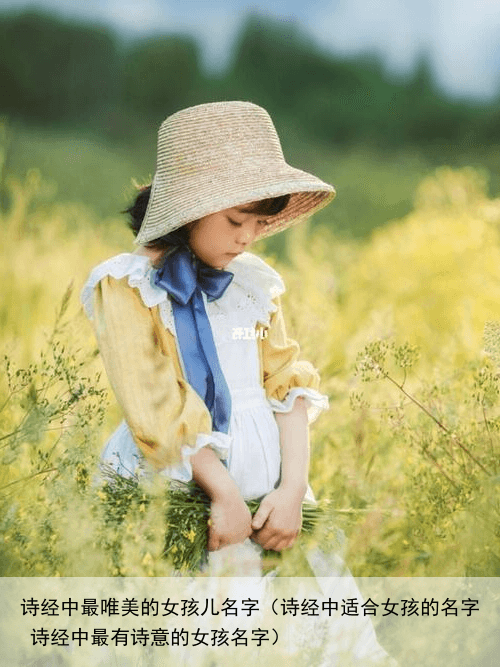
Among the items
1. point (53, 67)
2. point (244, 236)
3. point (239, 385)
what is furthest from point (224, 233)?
point (53, 67)

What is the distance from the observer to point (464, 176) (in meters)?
5.44

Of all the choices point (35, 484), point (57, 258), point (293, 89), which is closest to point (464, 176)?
point (57, 258)

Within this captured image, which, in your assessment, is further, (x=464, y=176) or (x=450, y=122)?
(x=450, y=122)

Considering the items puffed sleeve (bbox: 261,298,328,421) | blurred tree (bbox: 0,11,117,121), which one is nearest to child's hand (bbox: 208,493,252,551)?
puffed sleeve (bbox: 261,298,328,421)

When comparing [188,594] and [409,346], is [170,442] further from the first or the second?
[409,346]

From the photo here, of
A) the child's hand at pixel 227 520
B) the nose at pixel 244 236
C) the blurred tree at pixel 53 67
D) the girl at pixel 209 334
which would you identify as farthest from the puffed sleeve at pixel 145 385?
the blurred tree at pixel 53 67

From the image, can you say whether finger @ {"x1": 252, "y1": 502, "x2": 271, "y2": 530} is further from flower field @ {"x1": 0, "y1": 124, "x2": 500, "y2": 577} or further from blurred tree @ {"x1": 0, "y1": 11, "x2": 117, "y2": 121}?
blurred tree @ {"x1": 0, "y1": 11, "x2": 117, "y2": 121}

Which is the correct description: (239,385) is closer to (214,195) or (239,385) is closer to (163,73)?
(214,195)

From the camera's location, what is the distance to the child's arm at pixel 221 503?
1.73 m

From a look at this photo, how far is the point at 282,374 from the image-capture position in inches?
77.7

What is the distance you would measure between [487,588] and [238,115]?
1.00 m

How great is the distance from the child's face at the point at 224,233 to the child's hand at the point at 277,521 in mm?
465

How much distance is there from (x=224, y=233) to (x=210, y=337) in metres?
0.20

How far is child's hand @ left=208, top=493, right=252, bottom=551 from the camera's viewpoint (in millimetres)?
1725
